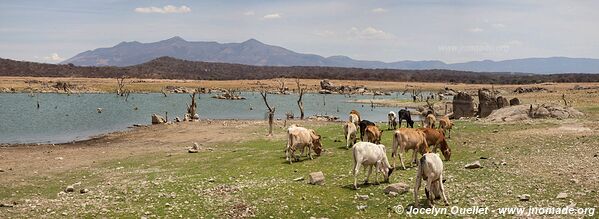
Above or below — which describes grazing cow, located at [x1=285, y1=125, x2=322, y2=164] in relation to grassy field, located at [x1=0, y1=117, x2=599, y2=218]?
above

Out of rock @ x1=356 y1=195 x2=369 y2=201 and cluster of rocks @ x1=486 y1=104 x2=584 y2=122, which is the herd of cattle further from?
cluster of rocks @ x1=486 y1=104 x2=584 y2=122

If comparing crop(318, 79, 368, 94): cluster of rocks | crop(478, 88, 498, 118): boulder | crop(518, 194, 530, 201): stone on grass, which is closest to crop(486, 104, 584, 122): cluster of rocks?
crop(478, 88, 498, 118): boulder

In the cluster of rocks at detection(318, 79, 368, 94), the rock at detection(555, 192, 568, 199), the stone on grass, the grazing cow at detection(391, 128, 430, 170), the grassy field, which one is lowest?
the cluster of rocks at detection(318, 79, 368, 94)

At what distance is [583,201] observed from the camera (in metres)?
14.5

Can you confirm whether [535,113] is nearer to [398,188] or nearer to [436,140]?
[436,140]

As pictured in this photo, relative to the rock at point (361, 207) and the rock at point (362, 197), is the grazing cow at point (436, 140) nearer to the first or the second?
the rock at point (362, 197)

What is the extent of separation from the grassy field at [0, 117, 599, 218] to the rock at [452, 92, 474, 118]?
24.8 meters

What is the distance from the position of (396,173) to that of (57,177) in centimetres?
1553

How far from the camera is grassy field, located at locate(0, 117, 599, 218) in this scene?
15.4 meters

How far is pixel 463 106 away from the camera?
54219 mm

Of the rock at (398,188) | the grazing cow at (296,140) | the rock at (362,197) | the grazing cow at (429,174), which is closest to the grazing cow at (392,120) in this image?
the grazing cow at (296,140)

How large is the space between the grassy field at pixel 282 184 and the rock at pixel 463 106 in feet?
81.2

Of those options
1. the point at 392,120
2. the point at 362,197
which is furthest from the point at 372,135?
the point at 392,120

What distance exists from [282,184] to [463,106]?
39.6m
